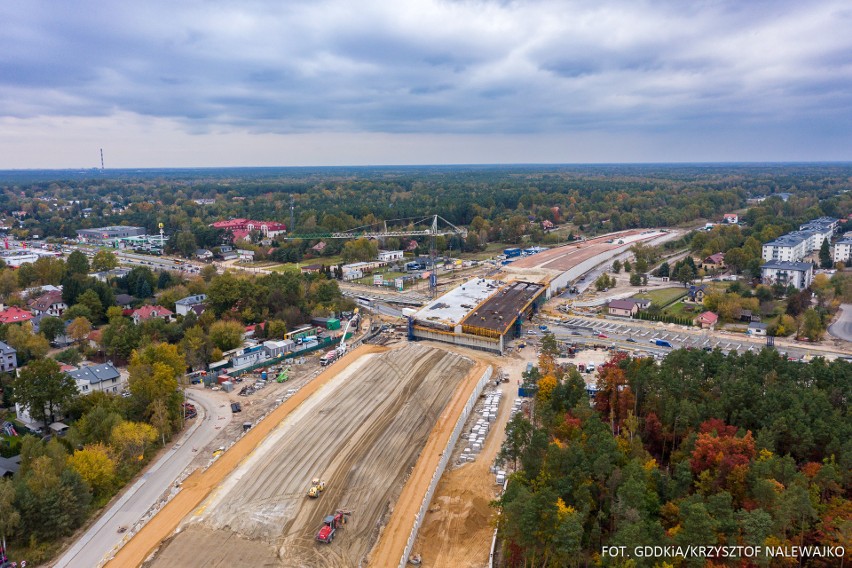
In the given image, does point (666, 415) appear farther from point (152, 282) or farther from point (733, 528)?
point (152, 282)

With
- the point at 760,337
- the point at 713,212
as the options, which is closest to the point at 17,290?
the point at 760,337

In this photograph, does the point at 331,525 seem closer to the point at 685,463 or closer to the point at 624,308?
the point at 685,463

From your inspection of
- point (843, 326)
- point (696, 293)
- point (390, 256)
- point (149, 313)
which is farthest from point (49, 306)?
point (843, 326)

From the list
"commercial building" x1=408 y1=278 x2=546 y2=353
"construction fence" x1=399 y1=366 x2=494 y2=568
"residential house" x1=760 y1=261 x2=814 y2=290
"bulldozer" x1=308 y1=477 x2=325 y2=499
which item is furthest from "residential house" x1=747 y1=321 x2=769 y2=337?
"bulldozer" x1=308 y1=477 x2=325 y2=499

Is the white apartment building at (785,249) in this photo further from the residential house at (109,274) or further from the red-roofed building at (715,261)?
the residential house at (109,274)

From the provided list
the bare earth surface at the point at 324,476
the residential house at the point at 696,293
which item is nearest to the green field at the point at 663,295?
the residential house at the point at 696,293

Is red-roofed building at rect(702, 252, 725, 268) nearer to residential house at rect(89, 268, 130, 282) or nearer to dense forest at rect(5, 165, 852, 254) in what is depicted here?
dense forest at rect(5, 165, 852, 254)
